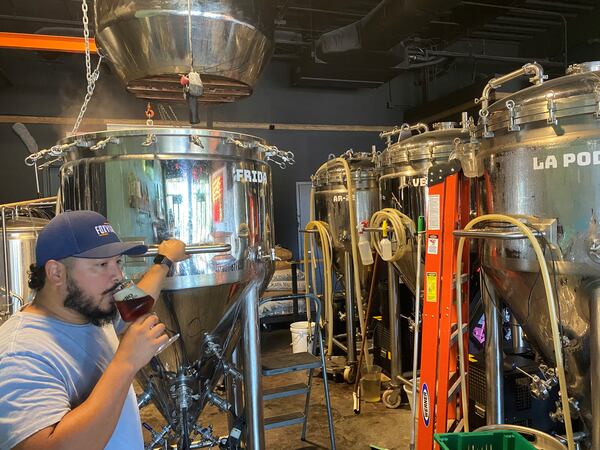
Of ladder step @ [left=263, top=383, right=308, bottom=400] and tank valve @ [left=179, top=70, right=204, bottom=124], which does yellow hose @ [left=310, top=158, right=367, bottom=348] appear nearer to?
ladder step @ [left=263, top=383, right=308, bottom=400]

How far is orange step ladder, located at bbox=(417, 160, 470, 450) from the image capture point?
2.16 metres

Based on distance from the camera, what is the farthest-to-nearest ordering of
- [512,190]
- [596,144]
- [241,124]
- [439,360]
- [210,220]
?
[241,124]
[439,360]
[210,220]
[512,190]
[596,144]

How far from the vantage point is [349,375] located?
13.0ft

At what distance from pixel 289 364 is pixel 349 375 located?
152cm

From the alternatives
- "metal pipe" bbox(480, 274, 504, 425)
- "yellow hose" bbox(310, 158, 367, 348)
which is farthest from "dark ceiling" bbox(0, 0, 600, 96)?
"metal pipe" bbox(480, 274, 504, 425)

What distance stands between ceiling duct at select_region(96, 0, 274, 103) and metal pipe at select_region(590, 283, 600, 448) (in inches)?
63.2

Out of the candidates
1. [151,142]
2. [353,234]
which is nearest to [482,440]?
[151,142]

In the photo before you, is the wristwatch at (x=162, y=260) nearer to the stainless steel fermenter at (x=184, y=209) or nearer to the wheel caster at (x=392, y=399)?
the stainless steel fermenter at (x=184, y=209)

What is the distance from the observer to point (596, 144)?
141 centimetres

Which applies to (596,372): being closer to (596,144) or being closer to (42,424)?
(596,144)

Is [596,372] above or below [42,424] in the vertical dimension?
below

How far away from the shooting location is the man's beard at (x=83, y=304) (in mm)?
1165

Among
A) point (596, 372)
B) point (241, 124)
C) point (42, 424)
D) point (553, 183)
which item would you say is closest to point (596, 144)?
point (553, 183)

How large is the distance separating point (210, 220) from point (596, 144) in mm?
1316
